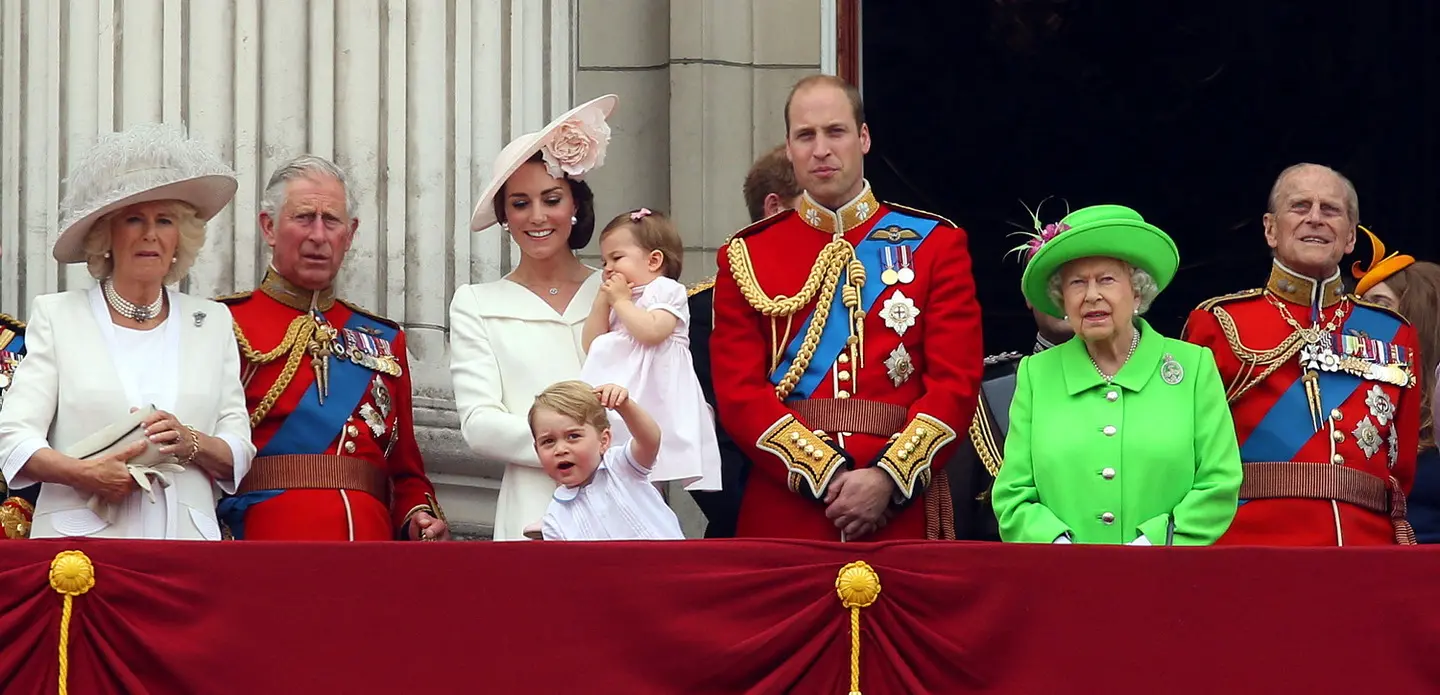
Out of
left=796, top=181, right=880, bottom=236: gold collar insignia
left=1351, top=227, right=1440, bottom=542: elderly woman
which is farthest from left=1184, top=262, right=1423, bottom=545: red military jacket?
left=796, top=181, right=880, bottom=236: gold collar insignia

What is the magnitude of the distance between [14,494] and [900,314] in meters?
2.09

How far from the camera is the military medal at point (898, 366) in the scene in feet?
20.8

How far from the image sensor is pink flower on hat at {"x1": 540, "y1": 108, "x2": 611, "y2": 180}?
665 cm

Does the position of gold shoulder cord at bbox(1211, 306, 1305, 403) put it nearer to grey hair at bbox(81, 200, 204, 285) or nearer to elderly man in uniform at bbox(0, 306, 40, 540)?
grey hair at bbox(81, 200, 204, 285)

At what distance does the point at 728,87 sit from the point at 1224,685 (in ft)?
12.0

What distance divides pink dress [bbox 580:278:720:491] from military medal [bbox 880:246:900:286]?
0.47 m

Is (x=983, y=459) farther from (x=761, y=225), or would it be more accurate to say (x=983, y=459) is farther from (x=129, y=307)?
(x=129, y=307)

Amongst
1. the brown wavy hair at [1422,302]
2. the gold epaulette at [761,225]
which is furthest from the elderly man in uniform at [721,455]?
the brown wavy hair at [1422,302]

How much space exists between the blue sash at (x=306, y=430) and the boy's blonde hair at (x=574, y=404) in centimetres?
71

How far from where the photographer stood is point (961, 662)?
5516 millimetres

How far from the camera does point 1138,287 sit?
619 cm

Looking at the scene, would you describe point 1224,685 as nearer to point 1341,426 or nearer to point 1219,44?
point 1341,426

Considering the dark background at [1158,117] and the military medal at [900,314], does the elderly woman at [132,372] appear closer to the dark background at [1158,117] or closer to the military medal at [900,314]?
the military medal at [900,314]

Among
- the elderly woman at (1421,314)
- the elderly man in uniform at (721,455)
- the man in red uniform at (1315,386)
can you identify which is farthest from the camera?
the elderly woman at (1421,314)
